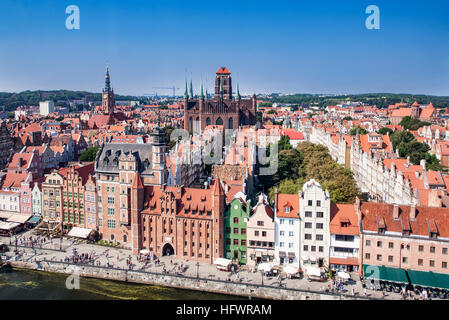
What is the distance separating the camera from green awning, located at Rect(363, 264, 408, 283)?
1576 inches

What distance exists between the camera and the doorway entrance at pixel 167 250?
50.4 meters

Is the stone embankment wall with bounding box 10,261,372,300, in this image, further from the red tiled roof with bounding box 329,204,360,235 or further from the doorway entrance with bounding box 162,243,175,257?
the red tiled roof with bounding box 329,204,360,235

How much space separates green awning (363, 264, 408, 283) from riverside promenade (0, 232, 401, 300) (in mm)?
1450

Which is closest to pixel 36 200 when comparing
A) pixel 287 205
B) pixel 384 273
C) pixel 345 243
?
pixel 287 205

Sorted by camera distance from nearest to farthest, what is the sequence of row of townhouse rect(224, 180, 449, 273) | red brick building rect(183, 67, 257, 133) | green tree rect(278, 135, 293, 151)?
row of townhouse rect(224, 180, 449, 273), green tree rect(278, 135, 293, 151), red brick building rect(183, 67, 257, 133)

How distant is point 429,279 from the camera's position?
131 ft

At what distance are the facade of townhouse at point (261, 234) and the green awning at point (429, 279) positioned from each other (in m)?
14.9

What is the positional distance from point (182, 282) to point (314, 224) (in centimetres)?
1624

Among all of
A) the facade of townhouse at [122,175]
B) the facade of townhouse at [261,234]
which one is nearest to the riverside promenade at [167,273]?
the facade of townhouse at [261,234]

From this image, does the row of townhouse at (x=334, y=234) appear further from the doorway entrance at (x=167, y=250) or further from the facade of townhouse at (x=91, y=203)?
the facade of townhouse at (x=91, y=203)

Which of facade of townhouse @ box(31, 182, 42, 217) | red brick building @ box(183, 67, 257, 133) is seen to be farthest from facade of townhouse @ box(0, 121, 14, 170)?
red brick building @ box(183, 67, 257, 133)

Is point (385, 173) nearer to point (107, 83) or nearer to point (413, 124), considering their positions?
point (413, 124)

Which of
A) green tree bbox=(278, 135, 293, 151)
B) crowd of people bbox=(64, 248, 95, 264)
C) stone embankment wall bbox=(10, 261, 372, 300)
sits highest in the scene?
green tree bbox=(278, 135, 293, 151)
